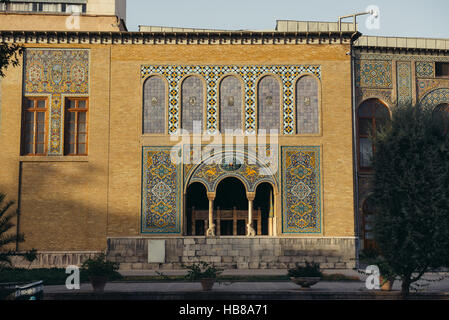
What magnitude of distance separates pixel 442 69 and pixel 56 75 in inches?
613

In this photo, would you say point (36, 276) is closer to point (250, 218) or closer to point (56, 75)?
point (250, 218)

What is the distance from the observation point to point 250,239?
72.2 ft

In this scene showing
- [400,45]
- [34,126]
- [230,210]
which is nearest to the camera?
[34,126]

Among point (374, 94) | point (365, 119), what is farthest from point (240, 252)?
point (374, 94)

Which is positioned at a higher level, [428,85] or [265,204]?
[428,85]

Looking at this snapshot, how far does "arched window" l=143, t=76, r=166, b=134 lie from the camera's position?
74.4ft

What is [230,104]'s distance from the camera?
22.8 metres

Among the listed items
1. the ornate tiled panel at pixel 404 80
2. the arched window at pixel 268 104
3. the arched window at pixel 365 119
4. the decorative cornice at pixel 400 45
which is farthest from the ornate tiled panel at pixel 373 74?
the arched window at pixel 268 104

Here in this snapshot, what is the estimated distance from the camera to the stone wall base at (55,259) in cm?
2166

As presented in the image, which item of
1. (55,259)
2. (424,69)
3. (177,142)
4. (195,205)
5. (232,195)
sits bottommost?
(55,259)

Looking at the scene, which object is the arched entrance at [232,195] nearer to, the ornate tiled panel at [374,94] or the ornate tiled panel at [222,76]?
the ornate tiled panel at [222,76]

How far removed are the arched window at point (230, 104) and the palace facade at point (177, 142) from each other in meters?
0.04

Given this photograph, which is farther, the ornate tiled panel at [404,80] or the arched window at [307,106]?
the ornate tiled panel at [404,80]

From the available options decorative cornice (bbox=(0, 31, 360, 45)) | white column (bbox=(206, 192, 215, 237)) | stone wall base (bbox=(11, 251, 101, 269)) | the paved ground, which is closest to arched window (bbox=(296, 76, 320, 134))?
decorative cornice (bbox=(0, 31, 360, 45))
